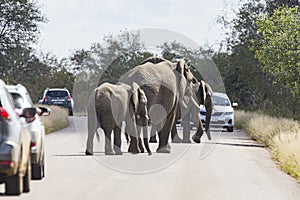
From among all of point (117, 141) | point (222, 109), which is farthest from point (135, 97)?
point (222, 109)

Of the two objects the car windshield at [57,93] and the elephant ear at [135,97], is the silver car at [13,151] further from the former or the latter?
the car windshield at [57,93]

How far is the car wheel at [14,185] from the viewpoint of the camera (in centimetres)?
269

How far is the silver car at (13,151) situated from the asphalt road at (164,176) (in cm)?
797

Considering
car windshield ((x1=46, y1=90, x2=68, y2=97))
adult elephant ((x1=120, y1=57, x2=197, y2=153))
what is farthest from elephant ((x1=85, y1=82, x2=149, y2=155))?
car windshield ((x1=46, y1=90, x2=68, y2=97))

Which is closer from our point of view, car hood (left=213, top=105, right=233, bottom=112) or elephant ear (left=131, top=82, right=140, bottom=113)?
elephant ear (left=131, top=82, right=140, bottom=113)

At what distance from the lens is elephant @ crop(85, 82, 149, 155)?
17.4 m

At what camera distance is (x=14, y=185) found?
2707 millimetres

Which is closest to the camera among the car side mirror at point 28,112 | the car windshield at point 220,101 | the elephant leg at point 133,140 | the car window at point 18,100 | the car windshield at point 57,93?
the car side mirror at point 28,112

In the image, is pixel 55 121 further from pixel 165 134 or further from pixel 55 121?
pixel 165 134

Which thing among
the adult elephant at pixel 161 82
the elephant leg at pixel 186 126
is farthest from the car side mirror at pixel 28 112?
the elephant leg at pixel 186 126

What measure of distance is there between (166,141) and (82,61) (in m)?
62.0

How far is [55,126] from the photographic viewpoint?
34.0 m

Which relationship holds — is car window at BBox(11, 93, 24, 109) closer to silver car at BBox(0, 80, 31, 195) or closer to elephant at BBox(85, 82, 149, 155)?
silver car at BBox(0, 80, 31, 195)

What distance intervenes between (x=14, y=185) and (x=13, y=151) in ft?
0.46
